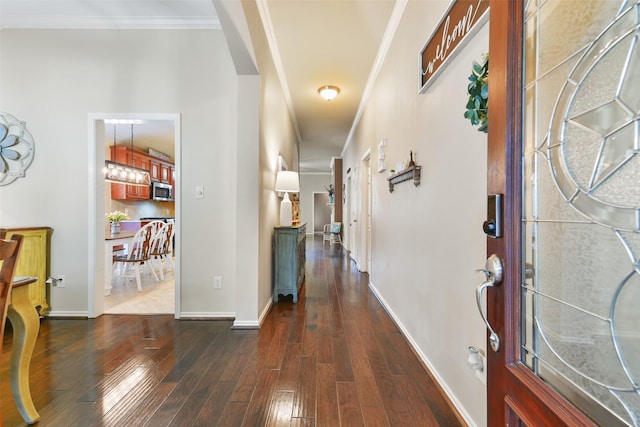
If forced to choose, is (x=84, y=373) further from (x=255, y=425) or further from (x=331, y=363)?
(x=331, y=363)

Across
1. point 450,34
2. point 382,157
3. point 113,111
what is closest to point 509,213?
point 450,34

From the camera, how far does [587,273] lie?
584mm

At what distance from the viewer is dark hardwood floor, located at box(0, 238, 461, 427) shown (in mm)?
1404

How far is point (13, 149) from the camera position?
2.69 m

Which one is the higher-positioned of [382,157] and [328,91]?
[328,91]

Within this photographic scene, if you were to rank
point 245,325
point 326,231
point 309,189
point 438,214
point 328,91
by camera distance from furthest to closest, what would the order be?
point 309,189, point 326,231, point 328,91, point 245,325, point 438,214

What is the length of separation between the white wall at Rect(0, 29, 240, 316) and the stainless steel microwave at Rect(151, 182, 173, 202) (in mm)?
3817

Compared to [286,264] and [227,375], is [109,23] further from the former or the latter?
[227,375]

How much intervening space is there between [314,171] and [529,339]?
11418 mm

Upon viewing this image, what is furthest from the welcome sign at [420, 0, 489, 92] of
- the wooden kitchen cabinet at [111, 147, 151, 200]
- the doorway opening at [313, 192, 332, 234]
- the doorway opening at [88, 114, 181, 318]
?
the doorway opening at [313, 192, 332, 234]

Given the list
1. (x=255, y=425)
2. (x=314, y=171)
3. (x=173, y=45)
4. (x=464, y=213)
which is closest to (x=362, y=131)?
(x=173, y=45)

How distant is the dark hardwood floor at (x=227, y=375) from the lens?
4.61 feet

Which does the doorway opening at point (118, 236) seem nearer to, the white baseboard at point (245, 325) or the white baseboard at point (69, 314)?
the white baseboard at point (69, 314)

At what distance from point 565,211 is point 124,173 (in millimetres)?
6588
